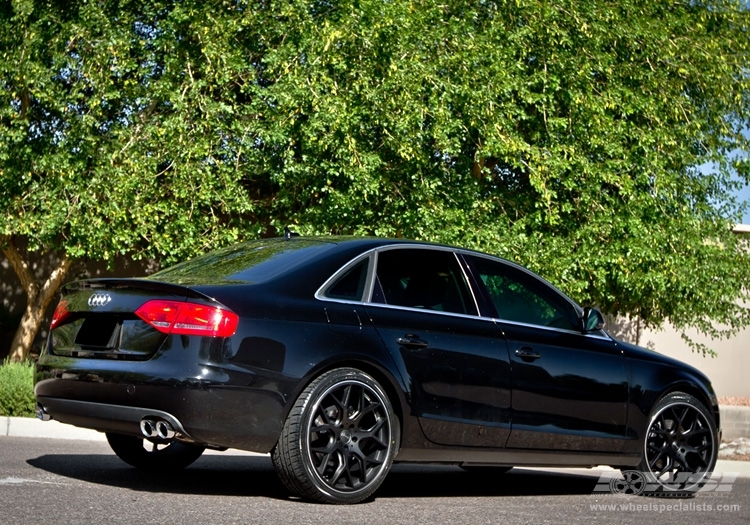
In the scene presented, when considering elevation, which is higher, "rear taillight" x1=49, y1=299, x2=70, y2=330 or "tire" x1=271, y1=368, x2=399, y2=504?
"rear taillight" x1=49, y1=299, x2=70, y2=330

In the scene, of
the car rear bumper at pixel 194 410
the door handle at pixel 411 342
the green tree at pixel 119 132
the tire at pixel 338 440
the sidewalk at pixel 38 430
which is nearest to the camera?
the car rear bumper at pixel 194 410

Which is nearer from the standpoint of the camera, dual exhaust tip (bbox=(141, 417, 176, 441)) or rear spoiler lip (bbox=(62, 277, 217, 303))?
dual exhaust tip (bbox=(141, 417, 176, 441))

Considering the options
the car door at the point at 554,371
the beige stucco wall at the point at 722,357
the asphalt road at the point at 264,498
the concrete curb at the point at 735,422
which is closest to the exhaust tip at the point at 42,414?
the asphalt road at the point at 264,498

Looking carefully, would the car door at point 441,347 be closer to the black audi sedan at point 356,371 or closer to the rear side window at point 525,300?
the black audi sedan at point 356,371

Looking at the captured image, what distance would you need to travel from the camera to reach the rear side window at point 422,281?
22.7 ft

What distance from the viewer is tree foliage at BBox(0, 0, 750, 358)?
52.3ft

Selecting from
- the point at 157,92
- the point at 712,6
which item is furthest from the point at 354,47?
the point at 712,6

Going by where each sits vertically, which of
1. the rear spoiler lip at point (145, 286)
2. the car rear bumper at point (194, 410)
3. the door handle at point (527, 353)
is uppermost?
the rear spoiler lip at point (145, 286)

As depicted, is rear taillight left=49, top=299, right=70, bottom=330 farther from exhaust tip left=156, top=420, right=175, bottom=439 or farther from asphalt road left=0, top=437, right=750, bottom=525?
exhaust tip left=156, top=420, right=175, bottom=439

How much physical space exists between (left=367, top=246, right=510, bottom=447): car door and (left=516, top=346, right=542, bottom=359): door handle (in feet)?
0.40

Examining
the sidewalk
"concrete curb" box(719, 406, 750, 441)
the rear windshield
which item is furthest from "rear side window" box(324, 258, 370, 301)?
"concrete curb" box(719, 406, 750, 441)

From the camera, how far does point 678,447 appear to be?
26.3 ft

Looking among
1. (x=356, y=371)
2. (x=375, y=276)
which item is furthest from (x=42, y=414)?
(x=375, y=276)

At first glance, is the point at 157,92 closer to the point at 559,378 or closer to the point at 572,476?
the point at 572,476
